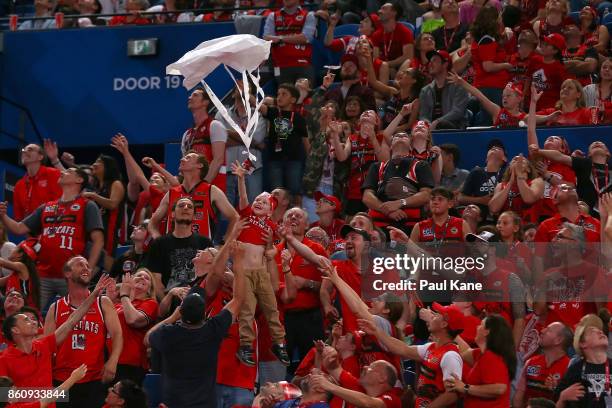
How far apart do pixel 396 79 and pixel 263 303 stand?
16.4 ft

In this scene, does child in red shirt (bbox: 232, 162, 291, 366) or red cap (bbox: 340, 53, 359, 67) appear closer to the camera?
child in red shirt (bbox: 232, 162, 291, 366)

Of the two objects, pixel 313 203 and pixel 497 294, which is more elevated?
pixel 313 203

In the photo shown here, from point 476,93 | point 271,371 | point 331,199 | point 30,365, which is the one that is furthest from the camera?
point 476,93

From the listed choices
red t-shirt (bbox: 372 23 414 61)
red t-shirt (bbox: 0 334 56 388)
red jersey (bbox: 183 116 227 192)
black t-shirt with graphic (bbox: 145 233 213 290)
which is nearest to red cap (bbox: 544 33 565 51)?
red t-shirt (bbox: 372 23 414 61)

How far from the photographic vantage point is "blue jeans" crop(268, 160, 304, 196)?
16078mm

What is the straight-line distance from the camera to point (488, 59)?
54.3ft

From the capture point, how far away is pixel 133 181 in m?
16.2

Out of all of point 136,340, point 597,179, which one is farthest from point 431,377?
point 597,179

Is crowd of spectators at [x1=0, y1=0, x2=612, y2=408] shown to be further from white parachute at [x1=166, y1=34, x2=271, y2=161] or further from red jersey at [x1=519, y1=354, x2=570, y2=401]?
white parachute at [x1=166, y1=34, x2=271, y2=161]

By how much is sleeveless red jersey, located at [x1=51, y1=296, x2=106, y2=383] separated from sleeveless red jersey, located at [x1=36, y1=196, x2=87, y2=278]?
2226 millimetres

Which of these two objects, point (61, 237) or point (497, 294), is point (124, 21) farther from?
point (497, 294)

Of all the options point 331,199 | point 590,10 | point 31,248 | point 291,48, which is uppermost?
point 590,10

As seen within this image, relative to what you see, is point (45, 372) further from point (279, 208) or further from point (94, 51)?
point (94, 51)

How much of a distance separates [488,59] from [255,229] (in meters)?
4.66
